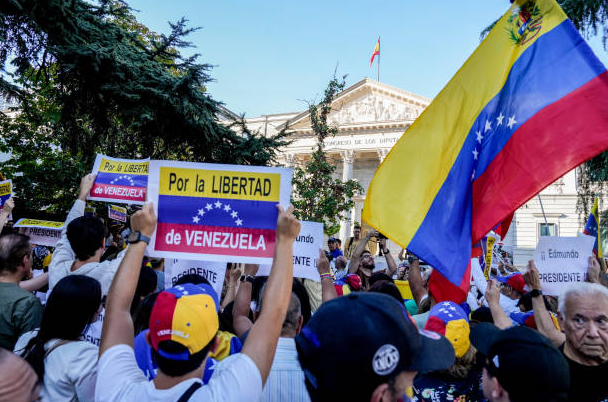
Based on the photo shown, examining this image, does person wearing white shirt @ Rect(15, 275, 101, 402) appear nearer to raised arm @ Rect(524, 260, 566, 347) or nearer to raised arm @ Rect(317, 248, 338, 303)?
raised arm @ Rect(317, 248, 338, 303)

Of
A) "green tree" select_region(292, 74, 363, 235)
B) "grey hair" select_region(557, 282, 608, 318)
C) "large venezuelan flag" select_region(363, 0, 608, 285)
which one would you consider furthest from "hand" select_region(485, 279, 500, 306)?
"green tree" select_region(292, 74, 363, 235)

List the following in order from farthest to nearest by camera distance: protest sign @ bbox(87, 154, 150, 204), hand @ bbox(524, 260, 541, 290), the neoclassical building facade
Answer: the neoclassical building facade
protest sign @ bbox(87, 154, 150, 204)
hand @ bbox(524, 260, 541, 290)

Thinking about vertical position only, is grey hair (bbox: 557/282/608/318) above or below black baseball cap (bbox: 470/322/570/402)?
above

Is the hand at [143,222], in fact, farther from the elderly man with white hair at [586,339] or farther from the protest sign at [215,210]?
the elderly man with white hair at [586,339]

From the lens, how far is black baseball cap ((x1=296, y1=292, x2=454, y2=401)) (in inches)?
47.8

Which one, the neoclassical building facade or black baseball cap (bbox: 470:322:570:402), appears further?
the neoclassical building facade

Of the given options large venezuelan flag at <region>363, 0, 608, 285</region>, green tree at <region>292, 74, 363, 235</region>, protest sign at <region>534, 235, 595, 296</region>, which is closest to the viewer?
large venezuelan flag at <region>363, 0, 608, 285</region>

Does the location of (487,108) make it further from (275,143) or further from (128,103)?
(275,143)

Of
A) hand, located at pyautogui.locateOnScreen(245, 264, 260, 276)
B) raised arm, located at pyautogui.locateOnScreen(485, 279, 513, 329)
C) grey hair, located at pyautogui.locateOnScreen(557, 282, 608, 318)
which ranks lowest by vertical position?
raised arm, located at pyautogui.locateOnScreen(485, 279, 513, 329)

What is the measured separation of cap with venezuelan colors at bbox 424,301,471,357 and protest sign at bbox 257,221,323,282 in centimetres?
141

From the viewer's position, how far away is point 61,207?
11438 millimetres

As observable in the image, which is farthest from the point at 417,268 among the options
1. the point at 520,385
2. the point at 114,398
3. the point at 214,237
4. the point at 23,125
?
the point at 23,125

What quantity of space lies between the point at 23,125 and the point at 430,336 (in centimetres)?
1596

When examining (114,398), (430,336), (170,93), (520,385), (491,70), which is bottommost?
(114,398)
